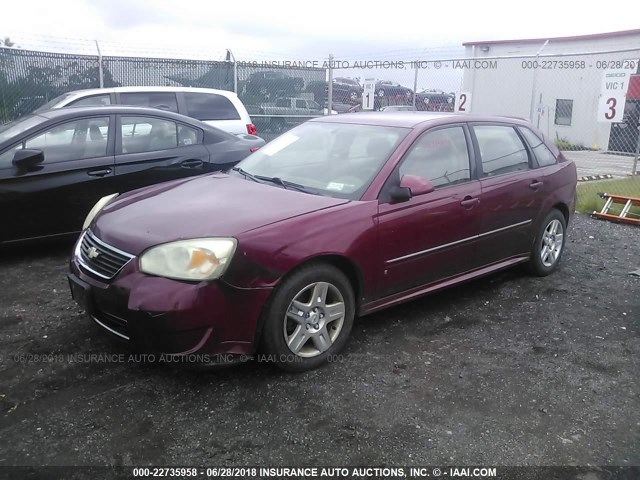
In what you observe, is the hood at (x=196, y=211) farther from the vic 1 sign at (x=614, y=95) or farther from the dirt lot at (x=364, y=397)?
the vic 1 sign at (x=614, y=95)

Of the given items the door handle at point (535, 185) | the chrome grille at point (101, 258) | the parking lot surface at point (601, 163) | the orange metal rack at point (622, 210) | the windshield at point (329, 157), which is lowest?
the parking lot surface at point (601, 163)

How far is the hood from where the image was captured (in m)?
3.26

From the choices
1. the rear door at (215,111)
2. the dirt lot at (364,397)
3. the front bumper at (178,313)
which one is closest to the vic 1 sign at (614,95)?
the rear door at (215,111)

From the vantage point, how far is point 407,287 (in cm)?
411

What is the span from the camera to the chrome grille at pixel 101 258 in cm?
323

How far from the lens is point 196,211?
11.6 ft

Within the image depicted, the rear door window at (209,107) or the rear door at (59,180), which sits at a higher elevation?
the rear door window at (209,107)

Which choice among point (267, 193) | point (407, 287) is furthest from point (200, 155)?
point (407, 287)

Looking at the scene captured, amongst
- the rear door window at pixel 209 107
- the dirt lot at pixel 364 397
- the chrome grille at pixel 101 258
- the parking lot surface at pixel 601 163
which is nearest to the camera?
the dirt lot at pixel 364 397

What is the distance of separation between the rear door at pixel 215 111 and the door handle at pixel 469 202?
5.41 meters

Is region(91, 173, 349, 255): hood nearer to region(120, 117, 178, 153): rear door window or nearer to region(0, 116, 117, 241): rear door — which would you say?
region(0, 116, 117, 241): rear door

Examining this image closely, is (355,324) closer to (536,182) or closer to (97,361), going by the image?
(97,361)

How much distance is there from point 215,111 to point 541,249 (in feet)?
18.6

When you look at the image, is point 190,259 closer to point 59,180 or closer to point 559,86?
point 59,180
